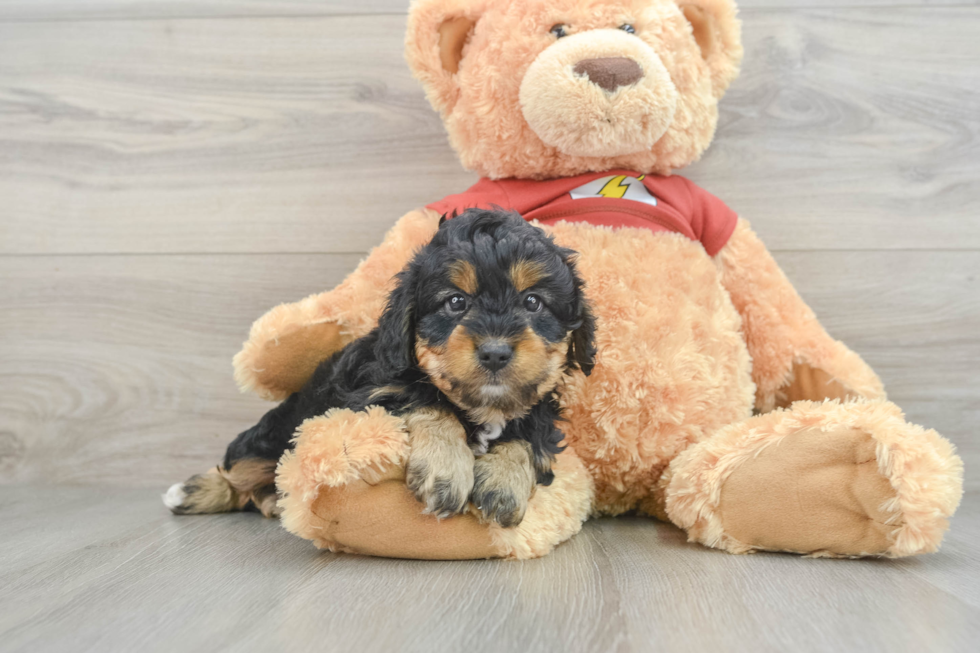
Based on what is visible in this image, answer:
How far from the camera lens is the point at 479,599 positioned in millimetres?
1008

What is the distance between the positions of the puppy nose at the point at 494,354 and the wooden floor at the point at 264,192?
875 millimetres

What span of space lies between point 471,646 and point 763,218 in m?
1.50

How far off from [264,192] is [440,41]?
2.33 feet

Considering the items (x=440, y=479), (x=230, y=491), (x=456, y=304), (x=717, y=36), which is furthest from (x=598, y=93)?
(x=230, y=491)

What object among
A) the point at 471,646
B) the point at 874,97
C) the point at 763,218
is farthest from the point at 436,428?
the point at 874,97

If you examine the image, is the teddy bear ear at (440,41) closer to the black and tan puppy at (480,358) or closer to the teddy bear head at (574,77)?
the teddy bear head at (574,77)

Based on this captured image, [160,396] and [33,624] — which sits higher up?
[33,624]

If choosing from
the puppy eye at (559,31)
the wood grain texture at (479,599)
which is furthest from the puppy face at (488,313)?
the puppy eye at (559,31)

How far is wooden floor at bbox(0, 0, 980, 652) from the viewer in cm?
192

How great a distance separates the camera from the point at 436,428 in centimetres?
117

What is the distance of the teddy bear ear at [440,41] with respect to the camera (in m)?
1.61

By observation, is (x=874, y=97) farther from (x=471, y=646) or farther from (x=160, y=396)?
(x=160, y=396)

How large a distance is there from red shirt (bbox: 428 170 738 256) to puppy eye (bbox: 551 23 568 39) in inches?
11.4

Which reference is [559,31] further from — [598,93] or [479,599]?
[479,599]
